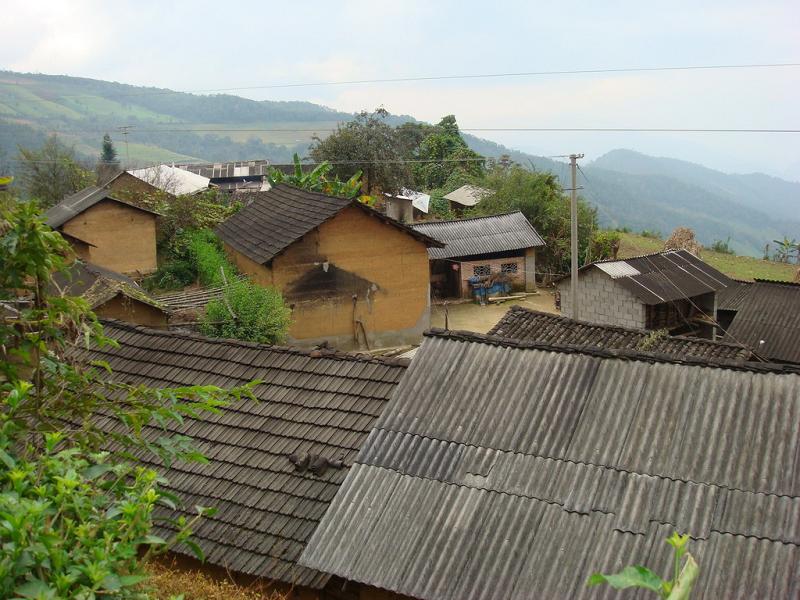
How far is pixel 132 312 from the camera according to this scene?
58.6 ft

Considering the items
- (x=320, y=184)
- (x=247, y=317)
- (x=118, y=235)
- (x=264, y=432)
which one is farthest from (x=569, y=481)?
(x=320, y=184)

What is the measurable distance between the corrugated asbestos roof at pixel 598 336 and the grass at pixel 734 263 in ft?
78.0

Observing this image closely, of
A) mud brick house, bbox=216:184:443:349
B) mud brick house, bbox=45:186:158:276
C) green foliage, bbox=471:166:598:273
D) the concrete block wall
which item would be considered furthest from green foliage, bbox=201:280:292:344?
green foliage, bbox=471:166:598:273

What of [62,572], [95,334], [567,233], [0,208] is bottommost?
[567,233]

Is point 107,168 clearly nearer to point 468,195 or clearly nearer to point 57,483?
point 468,195

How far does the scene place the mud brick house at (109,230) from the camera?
82.3 ft

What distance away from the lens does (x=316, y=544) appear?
7.44 meters

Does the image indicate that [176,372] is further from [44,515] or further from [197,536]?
[44,515]

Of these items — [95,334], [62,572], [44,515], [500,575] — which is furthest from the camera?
[500,575]

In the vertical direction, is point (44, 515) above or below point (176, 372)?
above

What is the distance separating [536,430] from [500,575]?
64.3 inches

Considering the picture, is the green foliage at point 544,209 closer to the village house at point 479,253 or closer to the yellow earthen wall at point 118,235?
the village house at point 479,253

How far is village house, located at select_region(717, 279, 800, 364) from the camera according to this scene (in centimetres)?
1945

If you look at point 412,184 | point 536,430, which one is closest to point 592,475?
point 536,430
